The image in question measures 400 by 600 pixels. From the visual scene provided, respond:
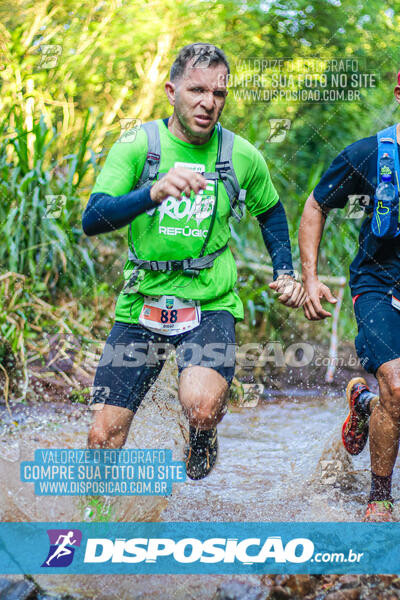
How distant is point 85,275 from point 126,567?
3012 millimetres

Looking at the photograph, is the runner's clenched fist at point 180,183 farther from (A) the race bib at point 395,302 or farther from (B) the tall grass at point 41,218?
(B) the tall grass at point 41,218

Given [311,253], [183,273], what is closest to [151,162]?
→ [183,273]

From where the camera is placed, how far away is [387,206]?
9.89 ft

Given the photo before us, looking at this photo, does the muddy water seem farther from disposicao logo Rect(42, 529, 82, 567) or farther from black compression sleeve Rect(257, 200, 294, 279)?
black compression sleeve Rect(257, 200, 294, 279)

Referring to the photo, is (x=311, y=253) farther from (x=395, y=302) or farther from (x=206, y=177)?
(x=206, y=177)

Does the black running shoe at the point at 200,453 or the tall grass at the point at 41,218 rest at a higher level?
the tall grass at the point at 41,218

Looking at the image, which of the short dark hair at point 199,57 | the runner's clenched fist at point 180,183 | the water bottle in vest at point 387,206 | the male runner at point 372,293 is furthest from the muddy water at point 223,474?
the short dark hair at point 199,57

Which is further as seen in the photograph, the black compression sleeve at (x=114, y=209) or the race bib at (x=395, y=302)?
the race bib at (x=395, y=302)

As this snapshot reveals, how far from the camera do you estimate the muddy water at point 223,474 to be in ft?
9.05

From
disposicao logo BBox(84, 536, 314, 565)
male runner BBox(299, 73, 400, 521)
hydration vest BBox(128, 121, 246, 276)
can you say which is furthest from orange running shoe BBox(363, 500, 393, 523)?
hydration vest BBox(128, 121, 246, 276)

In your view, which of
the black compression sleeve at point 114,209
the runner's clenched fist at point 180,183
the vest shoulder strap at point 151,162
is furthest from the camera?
the vest shoulder strap at point 151,162

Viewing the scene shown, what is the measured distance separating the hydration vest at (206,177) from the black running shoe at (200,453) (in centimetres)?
70

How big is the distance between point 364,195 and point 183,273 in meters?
0.87

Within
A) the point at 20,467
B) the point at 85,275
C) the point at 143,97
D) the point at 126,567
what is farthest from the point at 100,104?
the point at 126,567
